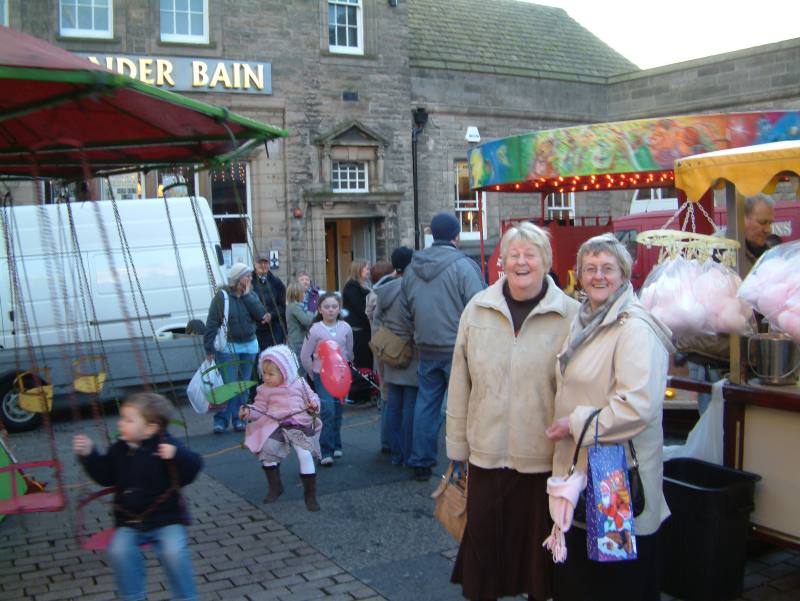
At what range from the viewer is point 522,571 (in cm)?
375

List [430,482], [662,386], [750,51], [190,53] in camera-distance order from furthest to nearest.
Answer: [750,51], [190,53], [430,482], [662,386]

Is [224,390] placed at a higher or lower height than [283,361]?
lower

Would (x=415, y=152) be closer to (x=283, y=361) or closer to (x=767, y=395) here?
(x=283, y=361)

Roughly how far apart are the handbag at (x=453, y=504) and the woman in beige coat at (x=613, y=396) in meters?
0.51

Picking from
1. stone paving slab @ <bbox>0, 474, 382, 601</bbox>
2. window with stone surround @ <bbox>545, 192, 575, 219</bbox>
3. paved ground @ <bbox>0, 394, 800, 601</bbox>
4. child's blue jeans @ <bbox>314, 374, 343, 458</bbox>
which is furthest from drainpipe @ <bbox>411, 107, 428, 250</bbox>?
stone paving slab @ <bbox>0, 474, 382, 601</bbox>

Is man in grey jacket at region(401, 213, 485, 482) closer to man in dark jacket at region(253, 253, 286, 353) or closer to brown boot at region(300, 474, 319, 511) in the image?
brown boot at region(300, 474, 319, 511)

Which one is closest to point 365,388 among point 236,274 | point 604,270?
point 236,274

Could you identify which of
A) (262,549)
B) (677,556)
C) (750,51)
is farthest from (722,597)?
(750,51)

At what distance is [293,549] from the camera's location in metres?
5.39

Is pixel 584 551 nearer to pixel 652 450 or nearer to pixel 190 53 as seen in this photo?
pixel 652 450

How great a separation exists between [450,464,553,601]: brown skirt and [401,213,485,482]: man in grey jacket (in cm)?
281

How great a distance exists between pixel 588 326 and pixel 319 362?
4.12 m

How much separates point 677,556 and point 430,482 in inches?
107

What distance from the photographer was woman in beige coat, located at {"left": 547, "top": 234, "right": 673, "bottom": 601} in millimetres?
3400
